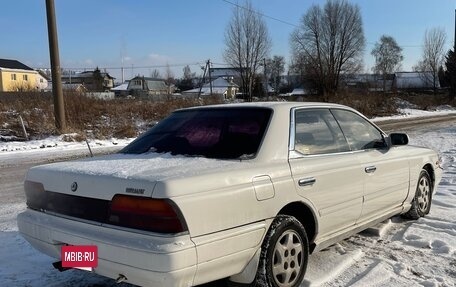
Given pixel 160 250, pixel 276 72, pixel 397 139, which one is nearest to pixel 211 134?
pixel 160 250

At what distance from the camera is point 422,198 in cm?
593

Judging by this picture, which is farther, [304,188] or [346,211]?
[346,211]

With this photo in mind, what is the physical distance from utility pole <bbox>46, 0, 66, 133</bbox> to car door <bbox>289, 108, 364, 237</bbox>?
1460cm

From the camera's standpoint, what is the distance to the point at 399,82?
102688 mm

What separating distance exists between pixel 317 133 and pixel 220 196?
Answer: 1.50m

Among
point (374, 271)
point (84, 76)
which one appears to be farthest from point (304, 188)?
point (84, 76)

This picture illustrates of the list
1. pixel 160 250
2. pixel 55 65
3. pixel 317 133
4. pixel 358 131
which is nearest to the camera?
pixel 160 250

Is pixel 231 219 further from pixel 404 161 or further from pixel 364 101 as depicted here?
pixel 364 101

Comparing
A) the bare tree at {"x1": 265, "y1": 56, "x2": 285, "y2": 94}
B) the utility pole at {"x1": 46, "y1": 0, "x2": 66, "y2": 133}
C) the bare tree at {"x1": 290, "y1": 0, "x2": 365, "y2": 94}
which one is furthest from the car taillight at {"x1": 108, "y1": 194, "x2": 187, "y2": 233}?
the bare tree at {"x1": 265, "y1": 56, "x2": 285, "y2": 94}

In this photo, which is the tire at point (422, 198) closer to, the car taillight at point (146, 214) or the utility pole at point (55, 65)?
the car taillight at point (146, 214)

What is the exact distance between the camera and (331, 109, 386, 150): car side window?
4.66 metres

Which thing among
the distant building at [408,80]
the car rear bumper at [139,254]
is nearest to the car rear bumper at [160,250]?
the car rear bumper at [139,254]

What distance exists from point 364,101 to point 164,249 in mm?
36299

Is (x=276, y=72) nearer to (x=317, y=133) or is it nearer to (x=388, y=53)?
(x=388, y=53)
